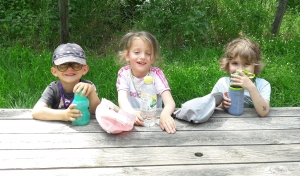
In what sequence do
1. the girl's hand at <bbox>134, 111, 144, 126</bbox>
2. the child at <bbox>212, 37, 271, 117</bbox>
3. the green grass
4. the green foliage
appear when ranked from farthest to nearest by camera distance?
the green foliage
the green grass
the child at <bbox>212, 37, 271, 117</bbox>
the girl's hand at <bbox>134, 111, 144, 126</bbox>

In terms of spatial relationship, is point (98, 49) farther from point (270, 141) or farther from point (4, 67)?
point (270, 141)

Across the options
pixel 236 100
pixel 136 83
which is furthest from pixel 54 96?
pixel 236 100

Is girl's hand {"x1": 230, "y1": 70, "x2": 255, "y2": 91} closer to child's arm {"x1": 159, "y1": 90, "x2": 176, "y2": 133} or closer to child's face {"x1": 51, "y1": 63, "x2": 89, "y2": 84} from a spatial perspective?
child's arm {"x1": 159, "y1": 90, "x2": 176, "y2": 133}

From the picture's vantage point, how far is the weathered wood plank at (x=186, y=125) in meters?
2.14

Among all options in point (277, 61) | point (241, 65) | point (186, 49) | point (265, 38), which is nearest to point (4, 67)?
point (186, 49)

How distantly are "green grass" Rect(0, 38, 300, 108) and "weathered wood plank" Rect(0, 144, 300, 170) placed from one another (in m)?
1.62

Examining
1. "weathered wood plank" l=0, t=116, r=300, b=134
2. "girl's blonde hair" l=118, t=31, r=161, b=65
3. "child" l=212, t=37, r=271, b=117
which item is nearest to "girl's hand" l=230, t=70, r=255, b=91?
"child" l=212, t=37, r=271, b=117

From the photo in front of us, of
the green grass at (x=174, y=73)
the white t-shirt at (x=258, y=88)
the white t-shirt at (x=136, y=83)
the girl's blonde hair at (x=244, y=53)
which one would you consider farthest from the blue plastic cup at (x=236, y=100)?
the green grass at (x=174, y=73)

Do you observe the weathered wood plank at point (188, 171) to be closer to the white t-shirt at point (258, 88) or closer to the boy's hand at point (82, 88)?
the boy's hand at point (82, 88)

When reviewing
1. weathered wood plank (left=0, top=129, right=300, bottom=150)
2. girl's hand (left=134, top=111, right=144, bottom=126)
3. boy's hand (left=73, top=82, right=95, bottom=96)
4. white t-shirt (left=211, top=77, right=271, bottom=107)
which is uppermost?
boy's hand (left=73, top=82, right=95, bottom=96)

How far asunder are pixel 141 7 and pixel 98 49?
3.47 ft

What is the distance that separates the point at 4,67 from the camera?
13.1 feet

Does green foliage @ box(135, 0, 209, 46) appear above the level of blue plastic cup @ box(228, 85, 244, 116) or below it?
above

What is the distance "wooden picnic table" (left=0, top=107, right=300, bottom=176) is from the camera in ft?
5.72
